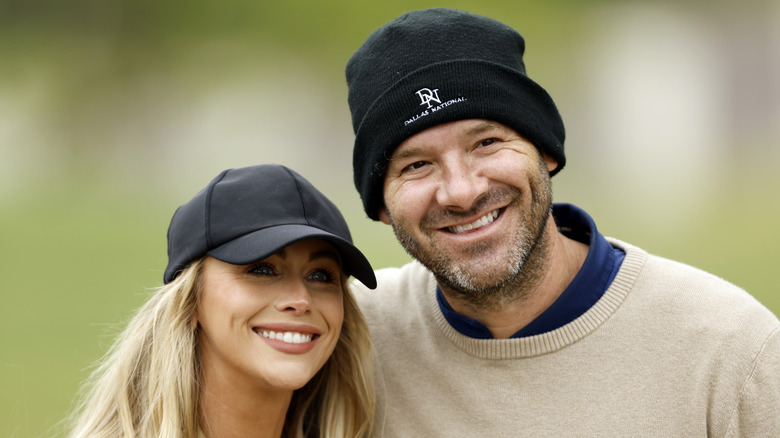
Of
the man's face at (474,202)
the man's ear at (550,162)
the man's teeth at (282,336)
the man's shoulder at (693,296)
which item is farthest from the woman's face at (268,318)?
the man's shoulder at (693,296)

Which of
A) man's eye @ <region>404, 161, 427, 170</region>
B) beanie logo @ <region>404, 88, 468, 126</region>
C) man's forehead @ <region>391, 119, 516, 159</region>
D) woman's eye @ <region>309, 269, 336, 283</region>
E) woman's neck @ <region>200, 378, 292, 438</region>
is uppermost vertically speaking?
beanie logo @ <region>404, 88, 468, 126</region>

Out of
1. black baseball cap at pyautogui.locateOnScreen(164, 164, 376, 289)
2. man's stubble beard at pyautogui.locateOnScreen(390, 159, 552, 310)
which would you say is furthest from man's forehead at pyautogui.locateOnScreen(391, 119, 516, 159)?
black baseball cap at pyautogui.locateOnScreen(164, 164, 376, 289)

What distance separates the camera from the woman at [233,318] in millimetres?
1659

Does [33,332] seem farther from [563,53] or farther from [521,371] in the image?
[563,53]

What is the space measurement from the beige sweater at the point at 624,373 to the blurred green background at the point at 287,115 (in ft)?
7.55

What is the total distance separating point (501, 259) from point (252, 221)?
66cm

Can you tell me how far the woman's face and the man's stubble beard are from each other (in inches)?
12.4

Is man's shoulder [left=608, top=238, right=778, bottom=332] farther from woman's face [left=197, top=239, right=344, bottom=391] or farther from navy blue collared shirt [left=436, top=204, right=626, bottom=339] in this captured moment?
woman's face [left=197, top=239, right=344, bottom=391]

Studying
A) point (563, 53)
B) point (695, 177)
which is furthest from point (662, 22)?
point (695, 177)

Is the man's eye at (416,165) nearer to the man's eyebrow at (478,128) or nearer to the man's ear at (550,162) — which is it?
the man's eyebrow at (478,128)

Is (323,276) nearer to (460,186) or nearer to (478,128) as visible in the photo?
(460,186)

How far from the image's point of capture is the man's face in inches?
70.4

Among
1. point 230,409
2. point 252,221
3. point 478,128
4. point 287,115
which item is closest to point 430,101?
point 478,128

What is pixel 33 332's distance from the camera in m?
3.94
